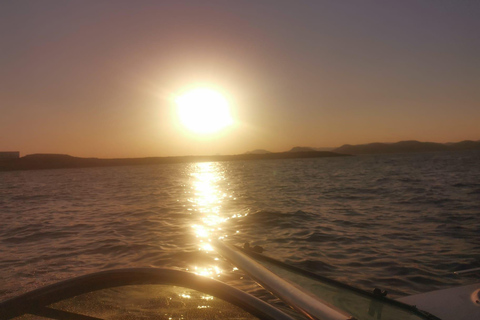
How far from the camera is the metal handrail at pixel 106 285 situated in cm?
173

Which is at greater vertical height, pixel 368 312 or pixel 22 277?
pixel 368 312

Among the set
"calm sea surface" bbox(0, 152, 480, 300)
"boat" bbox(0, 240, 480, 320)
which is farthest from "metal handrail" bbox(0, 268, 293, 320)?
"calm sea surface" bbox(0, 152, 480, 300)

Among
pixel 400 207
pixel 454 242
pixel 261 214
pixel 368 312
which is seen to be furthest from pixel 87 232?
pixel 400 207

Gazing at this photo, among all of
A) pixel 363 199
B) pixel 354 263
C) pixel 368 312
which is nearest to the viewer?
pixel 368 312

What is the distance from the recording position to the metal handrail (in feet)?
5.67

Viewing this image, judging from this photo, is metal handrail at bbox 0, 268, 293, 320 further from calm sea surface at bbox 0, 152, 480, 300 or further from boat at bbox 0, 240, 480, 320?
calm sea surface at bbox 0, 152, 480, 300

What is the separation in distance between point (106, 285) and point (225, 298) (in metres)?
0.66

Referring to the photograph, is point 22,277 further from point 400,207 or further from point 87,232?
point 400,207

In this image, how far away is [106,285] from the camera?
6.23ft

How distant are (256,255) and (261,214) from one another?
8812mm

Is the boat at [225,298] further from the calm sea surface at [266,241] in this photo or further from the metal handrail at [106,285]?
the calm sea surface at [266,241]

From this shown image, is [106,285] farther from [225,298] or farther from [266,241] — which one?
[266,241]

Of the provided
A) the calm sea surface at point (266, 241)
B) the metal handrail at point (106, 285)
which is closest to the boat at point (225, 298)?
the metal handrail at point (106, 285)

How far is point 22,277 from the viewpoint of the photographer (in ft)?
22.7
